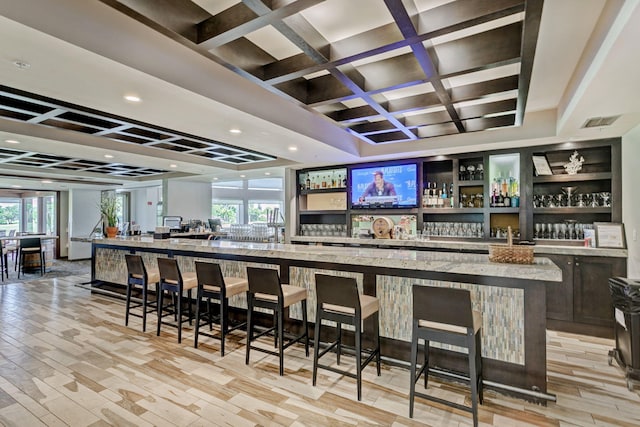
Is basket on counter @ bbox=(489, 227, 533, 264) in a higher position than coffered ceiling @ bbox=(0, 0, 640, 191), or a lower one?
lower

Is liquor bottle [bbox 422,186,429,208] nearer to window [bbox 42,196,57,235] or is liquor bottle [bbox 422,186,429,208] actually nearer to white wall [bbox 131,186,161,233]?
white wall [bbox 131,186,161,233]

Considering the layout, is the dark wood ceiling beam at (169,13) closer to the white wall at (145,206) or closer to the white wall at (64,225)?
the white wall at (145,206)

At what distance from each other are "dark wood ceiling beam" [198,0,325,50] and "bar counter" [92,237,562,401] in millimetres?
1987

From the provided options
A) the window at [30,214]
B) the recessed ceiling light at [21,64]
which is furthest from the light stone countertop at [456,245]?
the window at [30,214]

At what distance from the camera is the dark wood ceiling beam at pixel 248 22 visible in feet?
5.88

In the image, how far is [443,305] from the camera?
7.19 feet

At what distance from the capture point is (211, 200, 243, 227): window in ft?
43.5

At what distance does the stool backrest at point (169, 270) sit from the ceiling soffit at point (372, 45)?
2179 millimetres

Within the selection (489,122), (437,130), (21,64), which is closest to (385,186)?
(437,130)

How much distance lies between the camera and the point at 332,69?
2607 millimetres

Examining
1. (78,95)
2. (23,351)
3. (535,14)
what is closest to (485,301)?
(535,14)

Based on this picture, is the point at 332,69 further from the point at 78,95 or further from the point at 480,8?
the point at 78,95

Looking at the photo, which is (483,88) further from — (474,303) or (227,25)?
(227,25)

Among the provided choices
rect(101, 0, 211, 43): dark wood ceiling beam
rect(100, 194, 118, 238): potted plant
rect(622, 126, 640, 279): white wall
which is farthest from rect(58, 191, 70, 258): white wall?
rect(622, 126, 640, 279): white wall
